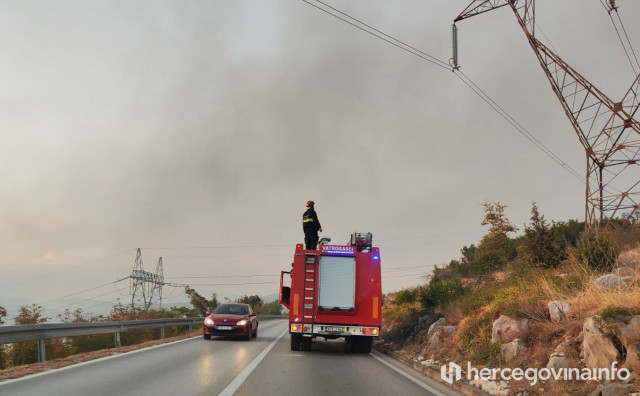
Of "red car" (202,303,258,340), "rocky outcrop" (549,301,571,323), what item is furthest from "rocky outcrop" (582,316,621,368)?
"red car" (202,303,258,340)

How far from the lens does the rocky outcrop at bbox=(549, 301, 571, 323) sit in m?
9.08

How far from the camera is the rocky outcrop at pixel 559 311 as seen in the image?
29.8 feet

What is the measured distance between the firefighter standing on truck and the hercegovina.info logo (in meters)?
6.56

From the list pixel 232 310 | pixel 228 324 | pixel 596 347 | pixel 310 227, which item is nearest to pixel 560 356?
pixel 596 347

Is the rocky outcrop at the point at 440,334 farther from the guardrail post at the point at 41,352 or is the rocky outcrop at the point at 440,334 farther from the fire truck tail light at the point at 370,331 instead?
the guardrail post at the point at 41,352

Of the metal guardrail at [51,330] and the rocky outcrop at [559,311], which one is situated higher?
the rocky outcrop at [559,311]

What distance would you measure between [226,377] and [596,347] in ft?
20.7

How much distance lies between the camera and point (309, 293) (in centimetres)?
1379

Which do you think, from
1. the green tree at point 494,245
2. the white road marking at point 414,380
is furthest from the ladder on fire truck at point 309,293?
the green tree at point 494,245

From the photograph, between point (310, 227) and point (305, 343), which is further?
point (310, 227)

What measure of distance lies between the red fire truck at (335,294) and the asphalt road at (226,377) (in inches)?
41.5

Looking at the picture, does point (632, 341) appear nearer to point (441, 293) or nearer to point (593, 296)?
point (593, 296)

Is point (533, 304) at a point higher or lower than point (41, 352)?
higher

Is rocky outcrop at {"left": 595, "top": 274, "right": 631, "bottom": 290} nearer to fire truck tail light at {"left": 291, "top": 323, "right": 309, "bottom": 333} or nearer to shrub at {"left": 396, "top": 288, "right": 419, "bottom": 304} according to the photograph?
fire truck tail light at {"left": 291, "top": 323, "right": 309, "bottom": 333}
